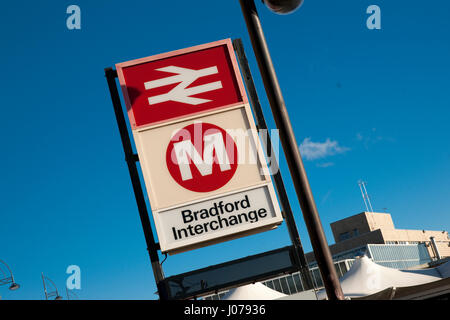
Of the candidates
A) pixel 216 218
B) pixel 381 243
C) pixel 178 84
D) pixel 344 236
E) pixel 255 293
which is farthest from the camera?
pixel 344 236

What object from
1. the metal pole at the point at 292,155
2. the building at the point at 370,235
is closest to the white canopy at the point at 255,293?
the metal pole at the point at 292,155

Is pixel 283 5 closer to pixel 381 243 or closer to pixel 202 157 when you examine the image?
pixel 202 157

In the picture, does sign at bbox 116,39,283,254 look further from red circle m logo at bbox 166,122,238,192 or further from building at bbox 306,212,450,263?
building at bbox 306,212,450,263

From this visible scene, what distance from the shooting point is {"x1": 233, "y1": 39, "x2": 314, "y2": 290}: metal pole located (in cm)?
430

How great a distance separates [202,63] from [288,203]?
164 cm

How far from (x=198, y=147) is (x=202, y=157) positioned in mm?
114

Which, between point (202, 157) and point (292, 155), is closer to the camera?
point (292, 155)

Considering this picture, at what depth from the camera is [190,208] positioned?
4.34 m

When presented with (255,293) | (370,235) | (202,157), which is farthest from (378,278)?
(370,235)

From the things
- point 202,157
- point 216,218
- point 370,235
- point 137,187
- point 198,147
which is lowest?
point 370,235

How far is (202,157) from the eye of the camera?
4.43 meters

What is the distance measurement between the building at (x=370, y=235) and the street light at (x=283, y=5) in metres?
61.3

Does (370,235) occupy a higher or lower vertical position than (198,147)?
lower

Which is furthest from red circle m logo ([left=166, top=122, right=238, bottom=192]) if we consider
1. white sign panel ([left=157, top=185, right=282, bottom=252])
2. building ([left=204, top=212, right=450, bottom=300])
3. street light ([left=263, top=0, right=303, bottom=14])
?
building ([left=204, top=212, right=450, bottom=300])
